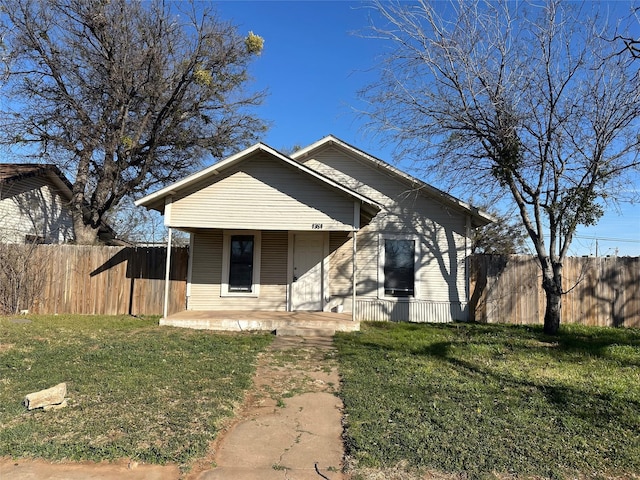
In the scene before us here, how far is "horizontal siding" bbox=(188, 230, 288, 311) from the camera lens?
1201cm

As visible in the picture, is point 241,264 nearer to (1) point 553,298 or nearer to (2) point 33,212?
(1) point 553,298

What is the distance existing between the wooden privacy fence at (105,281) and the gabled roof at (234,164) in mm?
2475

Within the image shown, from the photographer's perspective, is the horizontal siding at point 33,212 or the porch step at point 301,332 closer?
the porch step at point 301,332

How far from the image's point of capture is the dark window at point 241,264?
12086 millimetres

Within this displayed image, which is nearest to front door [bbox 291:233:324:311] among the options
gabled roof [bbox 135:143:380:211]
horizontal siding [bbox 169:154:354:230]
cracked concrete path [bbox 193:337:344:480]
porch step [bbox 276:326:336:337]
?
horizontal siding [bbox 169:154:354:230]

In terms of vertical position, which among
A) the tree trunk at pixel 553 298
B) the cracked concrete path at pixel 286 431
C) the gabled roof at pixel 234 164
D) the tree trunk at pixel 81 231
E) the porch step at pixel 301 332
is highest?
the gabled roof at pixel 234 164

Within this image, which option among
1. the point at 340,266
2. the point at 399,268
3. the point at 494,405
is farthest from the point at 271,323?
the point at 494,405

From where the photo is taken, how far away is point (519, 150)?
10031mm

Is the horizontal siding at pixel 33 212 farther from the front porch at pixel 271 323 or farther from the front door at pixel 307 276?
the front door at pixel 307 276

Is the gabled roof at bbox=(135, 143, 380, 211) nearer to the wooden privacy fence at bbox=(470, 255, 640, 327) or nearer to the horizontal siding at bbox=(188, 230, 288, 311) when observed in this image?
the horizontal siding at bbox=(188, 230, 288, 311)

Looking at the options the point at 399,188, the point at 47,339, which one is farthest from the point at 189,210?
the point at 399,188

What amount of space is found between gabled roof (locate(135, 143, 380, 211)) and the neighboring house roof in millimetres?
7819

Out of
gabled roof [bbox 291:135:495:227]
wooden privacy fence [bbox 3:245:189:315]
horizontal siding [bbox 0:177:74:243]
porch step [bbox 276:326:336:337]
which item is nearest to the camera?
porch step [bbox 276:326:336:337]

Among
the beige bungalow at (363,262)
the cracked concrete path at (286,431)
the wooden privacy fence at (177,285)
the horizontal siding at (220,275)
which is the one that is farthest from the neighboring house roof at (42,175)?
the cracked concrete path at (286,431)
